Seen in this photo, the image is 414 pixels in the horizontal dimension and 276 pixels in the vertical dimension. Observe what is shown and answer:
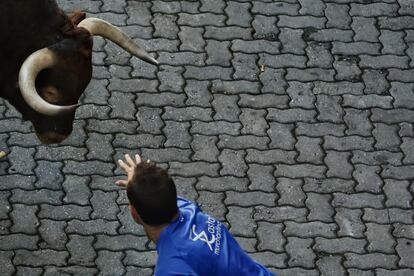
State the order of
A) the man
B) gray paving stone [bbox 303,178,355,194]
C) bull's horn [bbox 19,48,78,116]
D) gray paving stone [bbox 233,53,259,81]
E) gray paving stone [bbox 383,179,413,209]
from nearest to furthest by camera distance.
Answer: the man
bull's horn [bbox 19,48,78,116]
gray paving stone [bbox 383,179,413,209]
gray paving stone [bbox 303,178,355,194]
gray paving stone [bbox 233,53,259,81]

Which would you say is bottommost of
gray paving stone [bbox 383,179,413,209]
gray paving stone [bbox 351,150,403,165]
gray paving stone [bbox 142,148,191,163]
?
gray paving stone [bbox 142,148,191,163]

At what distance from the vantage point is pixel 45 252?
8219 mm

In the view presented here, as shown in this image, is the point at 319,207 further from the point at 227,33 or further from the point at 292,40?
the point at 227,33

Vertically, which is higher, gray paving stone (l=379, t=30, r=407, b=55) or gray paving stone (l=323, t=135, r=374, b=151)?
gray paving stone (l=379, t=30, r=407, b=55)

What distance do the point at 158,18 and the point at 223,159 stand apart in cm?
226

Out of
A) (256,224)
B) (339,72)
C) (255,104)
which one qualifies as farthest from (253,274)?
(339,72)

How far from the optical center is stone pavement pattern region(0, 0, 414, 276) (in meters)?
8.33

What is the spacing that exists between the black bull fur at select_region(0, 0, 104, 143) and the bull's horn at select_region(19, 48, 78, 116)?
89 mm

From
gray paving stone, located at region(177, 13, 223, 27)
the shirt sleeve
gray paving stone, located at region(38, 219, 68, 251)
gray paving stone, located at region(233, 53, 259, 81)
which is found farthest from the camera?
gray paving stone, located at region(177, 13, 223, 27)

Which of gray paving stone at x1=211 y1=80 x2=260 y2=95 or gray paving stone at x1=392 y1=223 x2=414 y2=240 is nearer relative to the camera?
gray paving stone at x1=392 y1=223 x2=414 y2=240

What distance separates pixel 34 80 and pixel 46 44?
17.0 inches

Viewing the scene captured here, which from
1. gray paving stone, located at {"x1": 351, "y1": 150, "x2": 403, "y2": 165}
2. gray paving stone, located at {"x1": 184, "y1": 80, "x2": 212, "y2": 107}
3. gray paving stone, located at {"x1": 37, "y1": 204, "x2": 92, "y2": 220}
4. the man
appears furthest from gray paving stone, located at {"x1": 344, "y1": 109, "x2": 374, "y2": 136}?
the man

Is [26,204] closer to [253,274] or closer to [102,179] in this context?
[102,179]

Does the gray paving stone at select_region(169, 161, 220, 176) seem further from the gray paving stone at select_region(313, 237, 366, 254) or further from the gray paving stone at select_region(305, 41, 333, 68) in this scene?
the gray paving stone at select_region(305, 41, 333, 68)
